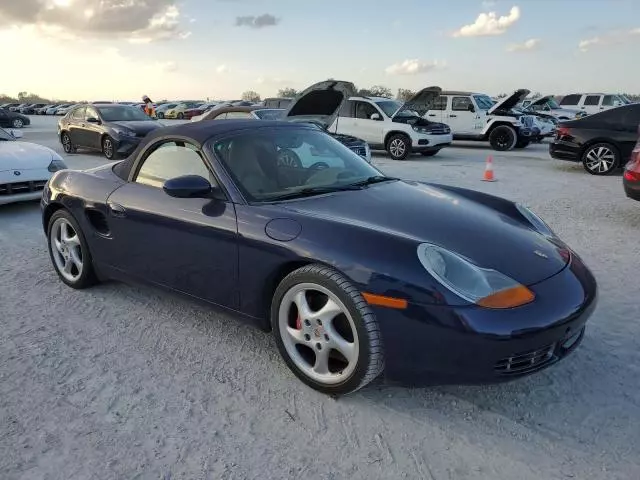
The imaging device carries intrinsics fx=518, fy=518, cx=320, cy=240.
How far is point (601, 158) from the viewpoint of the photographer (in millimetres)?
10508

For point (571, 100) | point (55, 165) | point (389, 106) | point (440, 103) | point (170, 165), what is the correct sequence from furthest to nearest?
point (571, 100)
point (440, 103)
point (389, 106)
point (55, 165)
point (170, 165)

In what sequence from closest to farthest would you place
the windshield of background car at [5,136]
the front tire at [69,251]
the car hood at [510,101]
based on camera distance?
the front tire at [69,251] < the windshield of background car at [5,136] < the car hood at [510,101]

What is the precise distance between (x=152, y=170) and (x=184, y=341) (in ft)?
4.00

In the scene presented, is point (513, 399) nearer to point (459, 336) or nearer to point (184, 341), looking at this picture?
point (459, 336)

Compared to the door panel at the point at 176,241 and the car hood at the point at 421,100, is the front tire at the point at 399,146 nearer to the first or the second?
the car hood at the point at 421,100

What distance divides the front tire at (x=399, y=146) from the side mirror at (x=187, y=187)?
1087 cm

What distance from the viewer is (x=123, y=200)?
11.9ft

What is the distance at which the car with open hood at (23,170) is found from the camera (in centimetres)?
670

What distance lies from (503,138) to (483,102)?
1424 millimetres

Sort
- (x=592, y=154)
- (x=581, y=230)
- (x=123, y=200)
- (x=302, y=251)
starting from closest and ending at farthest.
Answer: (x=302, y=251), (x=123, y=200), (x=581, y=230), (x=592, y=154)

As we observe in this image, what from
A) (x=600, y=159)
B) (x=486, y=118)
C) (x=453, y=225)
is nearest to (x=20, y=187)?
(x=453, y=225)

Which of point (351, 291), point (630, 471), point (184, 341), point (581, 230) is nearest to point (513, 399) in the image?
point (630, 471)

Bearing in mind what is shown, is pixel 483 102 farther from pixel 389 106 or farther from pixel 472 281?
pixel 472 281

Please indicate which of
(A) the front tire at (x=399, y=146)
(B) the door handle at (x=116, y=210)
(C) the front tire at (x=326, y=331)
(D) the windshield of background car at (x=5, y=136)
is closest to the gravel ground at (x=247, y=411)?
(C) the front tire at (x=326, y=331)
